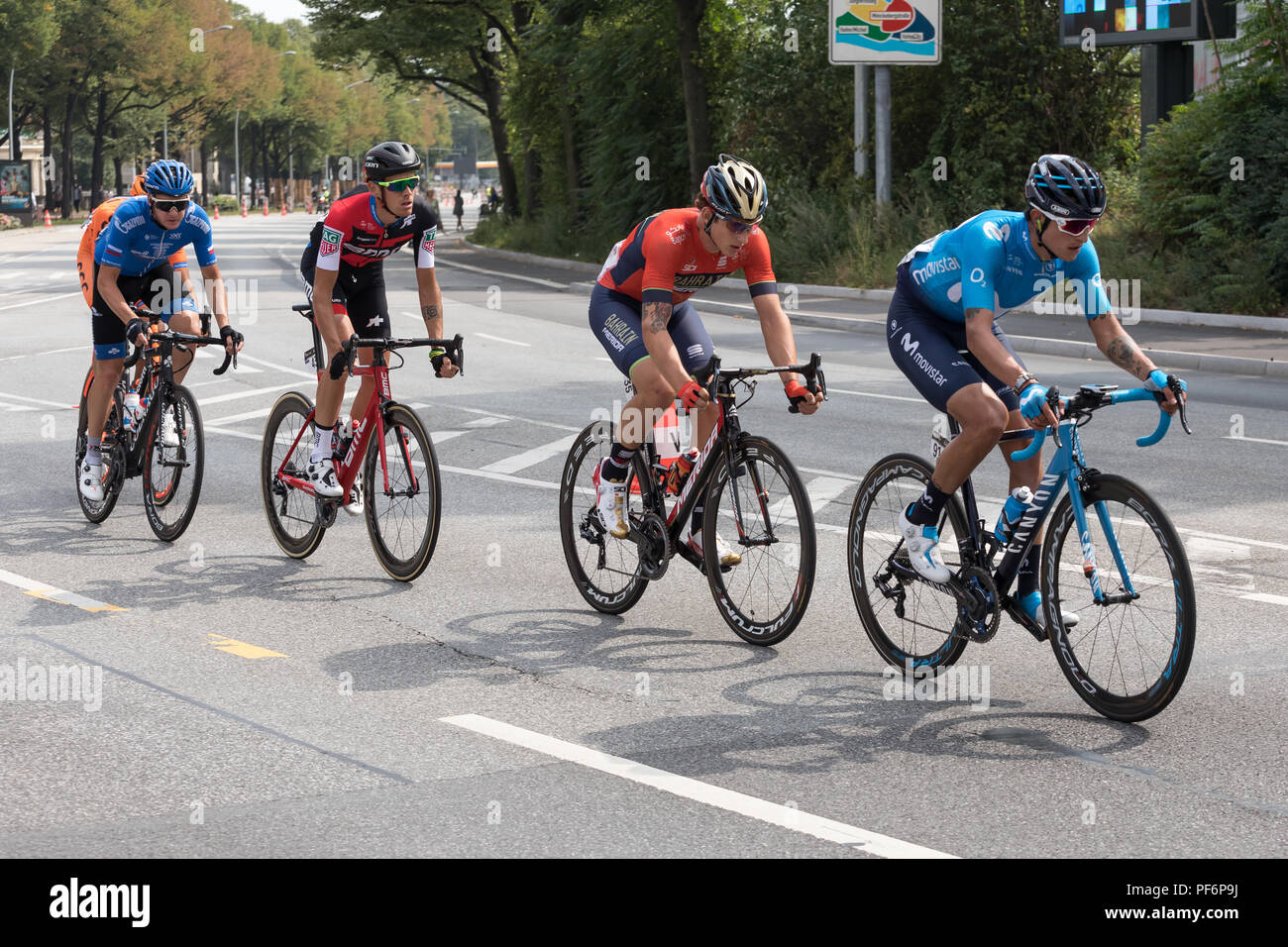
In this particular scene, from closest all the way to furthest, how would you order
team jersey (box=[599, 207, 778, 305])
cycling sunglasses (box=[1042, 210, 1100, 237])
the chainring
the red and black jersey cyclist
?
cycling sunglasses (box=[1042, 210, 1100, 237])
team jersey (box=[599, 207, 778, 305])
the chainring
the red and black jersey cyclist

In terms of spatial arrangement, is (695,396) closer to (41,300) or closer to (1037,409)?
(1037,409)

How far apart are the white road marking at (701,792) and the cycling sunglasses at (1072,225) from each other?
225 centimetres

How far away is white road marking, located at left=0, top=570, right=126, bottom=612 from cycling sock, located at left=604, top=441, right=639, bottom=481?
2333mm

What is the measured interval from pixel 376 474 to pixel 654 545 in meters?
1.72

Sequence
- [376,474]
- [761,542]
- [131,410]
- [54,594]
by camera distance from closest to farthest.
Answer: [761,542] < [54,594] < [376,474] < [131,410]

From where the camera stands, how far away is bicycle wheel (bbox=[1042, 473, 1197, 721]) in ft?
17.6

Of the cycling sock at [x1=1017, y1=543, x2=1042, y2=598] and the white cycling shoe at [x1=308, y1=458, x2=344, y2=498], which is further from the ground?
the white cycling shoe at [x1=308, y1=458, x2=344, y2=498]

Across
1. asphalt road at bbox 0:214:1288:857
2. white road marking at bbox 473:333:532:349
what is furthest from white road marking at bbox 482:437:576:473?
white road marking at bbox 473:333:532:349

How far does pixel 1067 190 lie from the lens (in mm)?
5574

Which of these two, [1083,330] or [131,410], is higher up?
[1083,330]

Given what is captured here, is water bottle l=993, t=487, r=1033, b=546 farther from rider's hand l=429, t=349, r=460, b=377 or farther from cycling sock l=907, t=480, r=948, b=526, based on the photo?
rider's hand l=429, t=349, r=460, b=377

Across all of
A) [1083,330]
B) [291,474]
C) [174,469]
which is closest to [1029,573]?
[291,474]

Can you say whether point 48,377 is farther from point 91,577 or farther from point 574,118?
point 574,118
